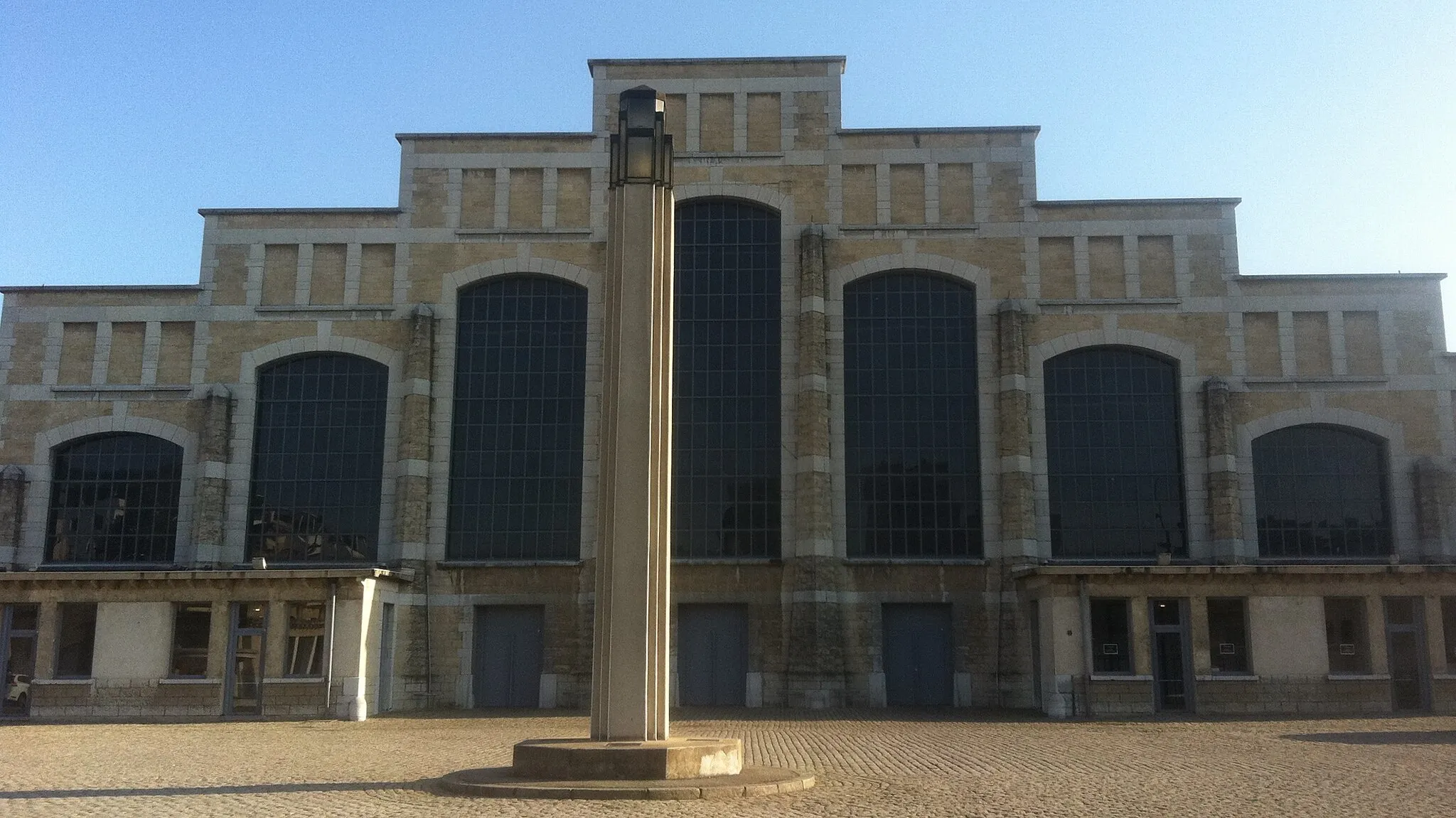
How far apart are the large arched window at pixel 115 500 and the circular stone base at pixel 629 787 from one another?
72.6 ft

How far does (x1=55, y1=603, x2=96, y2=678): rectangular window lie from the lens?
30.6m

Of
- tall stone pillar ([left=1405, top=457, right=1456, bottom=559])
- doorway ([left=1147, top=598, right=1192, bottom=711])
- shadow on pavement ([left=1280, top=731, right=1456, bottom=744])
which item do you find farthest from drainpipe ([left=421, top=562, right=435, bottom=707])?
tall stone pillar ([left=1405, top=457, right=1456, bottom=559])

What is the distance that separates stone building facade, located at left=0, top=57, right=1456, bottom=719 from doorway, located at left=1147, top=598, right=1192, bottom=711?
9.67 ft

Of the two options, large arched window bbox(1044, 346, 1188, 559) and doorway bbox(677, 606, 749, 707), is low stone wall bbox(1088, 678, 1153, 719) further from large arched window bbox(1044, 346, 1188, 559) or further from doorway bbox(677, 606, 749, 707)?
doorway bbox(677, 606, 749, 707)

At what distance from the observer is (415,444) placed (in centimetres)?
3416

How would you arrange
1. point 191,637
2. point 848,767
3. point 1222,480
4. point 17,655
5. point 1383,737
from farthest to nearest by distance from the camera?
point 1222,480, point 17,655, point 191,637, point 1383,737, point 848,767

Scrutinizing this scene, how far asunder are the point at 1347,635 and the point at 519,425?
21.4 m

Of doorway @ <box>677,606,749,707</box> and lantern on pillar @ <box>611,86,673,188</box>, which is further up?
lantern on pillar @ <box>611,86,673,188</box>

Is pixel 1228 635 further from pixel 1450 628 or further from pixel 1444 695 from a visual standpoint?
pixel 1450 628

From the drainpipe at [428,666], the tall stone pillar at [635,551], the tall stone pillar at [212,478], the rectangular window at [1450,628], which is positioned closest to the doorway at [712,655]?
the drainpipe at [428,666]

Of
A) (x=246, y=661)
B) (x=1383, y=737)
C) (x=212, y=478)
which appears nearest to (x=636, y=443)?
(x=1383, y=737)

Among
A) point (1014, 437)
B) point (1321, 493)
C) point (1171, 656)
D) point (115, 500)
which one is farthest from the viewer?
point (115, 500)

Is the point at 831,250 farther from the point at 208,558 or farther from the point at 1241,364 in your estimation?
the point at 208,558

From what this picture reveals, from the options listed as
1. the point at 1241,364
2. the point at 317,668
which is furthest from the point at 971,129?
the point at 317,668
